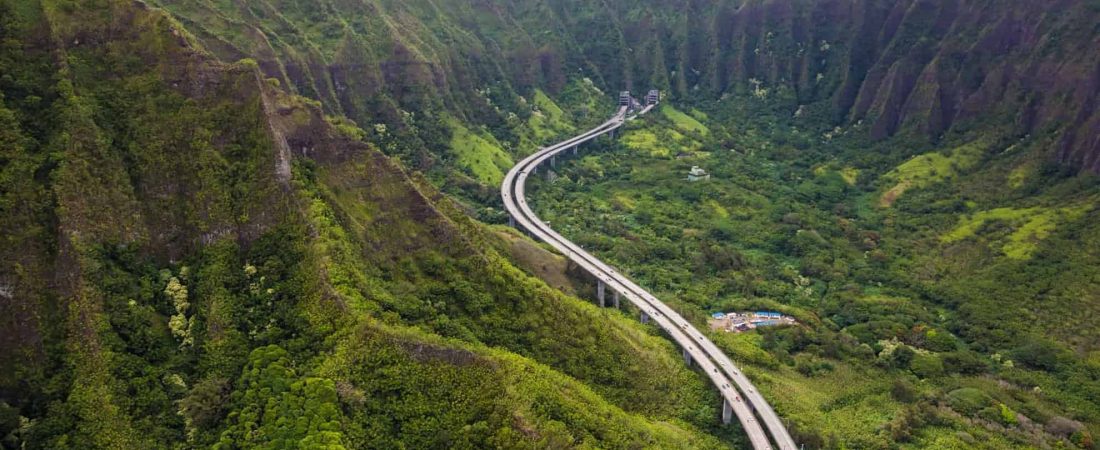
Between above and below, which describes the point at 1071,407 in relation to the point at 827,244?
above

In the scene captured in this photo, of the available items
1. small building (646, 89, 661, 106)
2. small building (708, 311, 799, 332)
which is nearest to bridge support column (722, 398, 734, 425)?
small building (708, 311, 799, 332)

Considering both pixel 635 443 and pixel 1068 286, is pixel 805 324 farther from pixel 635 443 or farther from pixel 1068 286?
pixel 635 443

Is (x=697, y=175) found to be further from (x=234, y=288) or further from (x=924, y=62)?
(x=234, y=288)

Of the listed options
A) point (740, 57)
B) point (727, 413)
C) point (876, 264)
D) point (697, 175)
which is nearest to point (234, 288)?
point (727, 413)

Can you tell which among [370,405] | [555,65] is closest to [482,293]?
[370,405]

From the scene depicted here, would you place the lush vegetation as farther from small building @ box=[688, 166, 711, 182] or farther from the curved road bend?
the curved road bend

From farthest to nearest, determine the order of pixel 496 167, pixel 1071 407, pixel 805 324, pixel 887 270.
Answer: pixel 496 167
pixel 887 270
pixel 805 324
pixel 1071 407

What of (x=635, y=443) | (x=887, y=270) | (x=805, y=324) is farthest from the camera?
(x=887, y=270)
